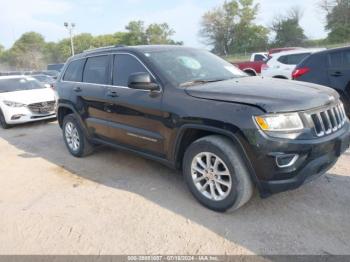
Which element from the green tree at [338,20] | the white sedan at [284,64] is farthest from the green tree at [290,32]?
the white sedan at [284,64]

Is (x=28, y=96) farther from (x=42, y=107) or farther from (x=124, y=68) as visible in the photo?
(x=124, y=68)

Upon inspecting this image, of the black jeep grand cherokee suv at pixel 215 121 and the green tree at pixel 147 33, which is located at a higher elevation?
the green tree at pixel 147 33

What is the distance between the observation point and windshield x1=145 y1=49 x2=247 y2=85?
3838 millimetres

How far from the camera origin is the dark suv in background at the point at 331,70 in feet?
19.7

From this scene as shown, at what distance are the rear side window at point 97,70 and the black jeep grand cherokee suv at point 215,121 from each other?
0.02 meters

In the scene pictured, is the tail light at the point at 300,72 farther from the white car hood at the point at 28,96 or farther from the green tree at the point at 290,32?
the green tree at the point at 290,32

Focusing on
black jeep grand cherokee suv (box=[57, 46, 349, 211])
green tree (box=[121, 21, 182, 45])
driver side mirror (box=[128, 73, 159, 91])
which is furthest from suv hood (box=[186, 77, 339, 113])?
green tree (box=[121, 21, 182, 45])

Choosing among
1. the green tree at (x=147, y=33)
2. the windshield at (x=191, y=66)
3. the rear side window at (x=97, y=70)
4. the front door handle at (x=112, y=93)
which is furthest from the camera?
the green tree at (x=147, y=33)

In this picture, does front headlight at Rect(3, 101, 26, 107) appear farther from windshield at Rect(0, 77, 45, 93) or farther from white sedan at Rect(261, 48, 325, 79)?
white sedan at Rect(261, 48, 325, 79)

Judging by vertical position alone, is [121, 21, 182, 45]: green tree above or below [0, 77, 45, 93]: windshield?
above

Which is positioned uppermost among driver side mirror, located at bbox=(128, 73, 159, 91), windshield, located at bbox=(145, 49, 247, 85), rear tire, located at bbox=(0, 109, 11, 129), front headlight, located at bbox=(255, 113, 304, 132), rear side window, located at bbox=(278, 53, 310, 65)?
rear side window, located at bbox=(278, 53, 310, 65)

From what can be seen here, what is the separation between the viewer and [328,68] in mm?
6363

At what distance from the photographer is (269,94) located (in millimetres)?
3096

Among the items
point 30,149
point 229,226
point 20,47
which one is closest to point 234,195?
point 229,226
